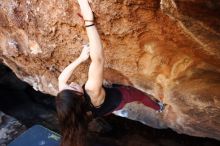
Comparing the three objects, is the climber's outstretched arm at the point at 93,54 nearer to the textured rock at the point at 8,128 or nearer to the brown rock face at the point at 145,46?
the brown rock face at the point at 145,46

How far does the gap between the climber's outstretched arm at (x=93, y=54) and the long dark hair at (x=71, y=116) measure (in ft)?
0.45

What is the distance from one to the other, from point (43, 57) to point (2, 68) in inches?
90.5

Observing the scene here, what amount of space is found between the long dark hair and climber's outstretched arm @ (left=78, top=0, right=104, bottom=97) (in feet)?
0.45

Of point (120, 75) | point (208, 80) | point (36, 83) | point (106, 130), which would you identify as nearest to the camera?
point (208, 80)

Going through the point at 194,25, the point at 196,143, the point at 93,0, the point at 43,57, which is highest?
the point at 93,0

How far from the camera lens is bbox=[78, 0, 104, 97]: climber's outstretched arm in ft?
8.24

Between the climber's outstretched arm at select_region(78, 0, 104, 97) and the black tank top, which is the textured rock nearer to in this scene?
the black tank top

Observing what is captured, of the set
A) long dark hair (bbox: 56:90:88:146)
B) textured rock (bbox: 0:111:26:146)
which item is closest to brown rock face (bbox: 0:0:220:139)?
long dark hair (bbox: 56:90:88:146)

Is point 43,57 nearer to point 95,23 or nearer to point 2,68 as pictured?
point 95,23

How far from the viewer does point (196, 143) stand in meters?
4.14

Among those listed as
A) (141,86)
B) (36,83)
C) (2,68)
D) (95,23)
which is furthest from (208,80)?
(2,68)

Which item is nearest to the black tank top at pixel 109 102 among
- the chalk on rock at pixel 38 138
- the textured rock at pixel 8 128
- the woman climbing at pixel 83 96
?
→ the woman climbing at pixel 83 96

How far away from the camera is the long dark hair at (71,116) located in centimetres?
246

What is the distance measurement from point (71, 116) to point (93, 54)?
1.46ft
